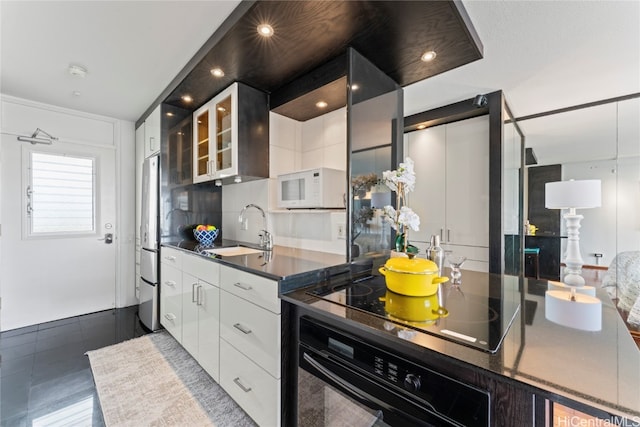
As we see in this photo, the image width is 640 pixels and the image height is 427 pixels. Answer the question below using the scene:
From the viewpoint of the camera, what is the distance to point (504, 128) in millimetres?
2545

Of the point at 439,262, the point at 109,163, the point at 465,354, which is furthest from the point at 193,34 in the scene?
the point at 109,163

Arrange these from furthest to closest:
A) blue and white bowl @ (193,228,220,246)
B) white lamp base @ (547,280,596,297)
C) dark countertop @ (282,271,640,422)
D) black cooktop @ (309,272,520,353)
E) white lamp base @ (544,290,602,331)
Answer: blue and white bowl @ (193,228,220,246) < white lamp base @ (547,280,596,297) < white lamp base @ (544,290,602,331) < black cooktop @ (309,272,520,353) < dark countertop @ (282,271,640,422)

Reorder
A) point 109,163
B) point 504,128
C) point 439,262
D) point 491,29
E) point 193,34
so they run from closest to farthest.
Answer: point 439,262 → point 491,29 → point 193,34 → point 504,128 → point 109,163

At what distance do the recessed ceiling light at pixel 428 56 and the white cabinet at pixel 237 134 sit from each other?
125 centimetres

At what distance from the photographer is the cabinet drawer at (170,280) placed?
225 cm

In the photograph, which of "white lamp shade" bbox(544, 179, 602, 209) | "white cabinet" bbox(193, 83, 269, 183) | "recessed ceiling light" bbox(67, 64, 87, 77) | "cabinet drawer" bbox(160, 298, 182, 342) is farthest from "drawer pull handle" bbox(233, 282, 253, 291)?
"white lamp shade" bbox(544, 179, 602, 209)

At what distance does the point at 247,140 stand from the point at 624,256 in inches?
145

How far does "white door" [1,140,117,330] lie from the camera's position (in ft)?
8.99

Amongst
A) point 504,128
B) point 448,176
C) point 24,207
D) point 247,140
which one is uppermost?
point 504,128

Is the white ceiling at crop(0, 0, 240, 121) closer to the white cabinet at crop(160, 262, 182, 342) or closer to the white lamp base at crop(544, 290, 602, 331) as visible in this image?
the white cabinet at crop(160, 262, 182, 342)

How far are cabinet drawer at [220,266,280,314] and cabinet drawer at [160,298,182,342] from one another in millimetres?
916

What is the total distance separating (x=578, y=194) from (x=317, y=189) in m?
2.11

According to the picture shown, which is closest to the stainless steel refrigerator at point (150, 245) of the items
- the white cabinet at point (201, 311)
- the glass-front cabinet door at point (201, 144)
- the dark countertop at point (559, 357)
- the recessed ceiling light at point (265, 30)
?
the glass-front cabinet door at point (201, 144)

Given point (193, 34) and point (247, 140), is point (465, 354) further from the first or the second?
point (193, 34)
